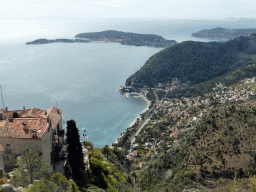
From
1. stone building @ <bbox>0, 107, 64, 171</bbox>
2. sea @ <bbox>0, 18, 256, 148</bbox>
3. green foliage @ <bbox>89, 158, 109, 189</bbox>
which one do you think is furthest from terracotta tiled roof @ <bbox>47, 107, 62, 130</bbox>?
sea @ <bbox>0, 18, 256, 148</bbox>

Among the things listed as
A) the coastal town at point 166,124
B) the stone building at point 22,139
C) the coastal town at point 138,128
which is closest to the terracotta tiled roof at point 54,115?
the coastal town at point 138,128

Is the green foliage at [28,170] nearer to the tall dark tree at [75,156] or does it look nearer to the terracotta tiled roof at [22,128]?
the terracotta tiled roof at [22,128]

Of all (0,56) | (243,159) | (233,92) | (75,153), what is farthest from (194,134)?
(0,56)

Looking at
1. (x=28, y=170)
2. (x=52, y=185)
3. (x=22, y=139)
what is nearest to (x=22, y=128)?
(x=22, y=139)

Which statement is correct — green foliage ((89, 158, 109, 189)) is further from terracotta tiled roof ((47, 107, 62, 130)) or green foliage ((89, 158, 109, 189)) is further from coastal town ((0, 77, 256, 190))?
terracotta tiled roof ((47, 107, 62, 130))

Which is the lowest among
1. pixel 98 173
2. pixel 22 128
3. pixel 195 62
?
pixel 98 173

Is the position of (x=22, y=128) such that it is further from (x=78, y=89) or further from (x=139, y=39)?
(x=139, y=39)

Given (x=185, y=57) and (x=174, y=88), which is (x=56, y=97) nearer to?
(x=174, y=88)
